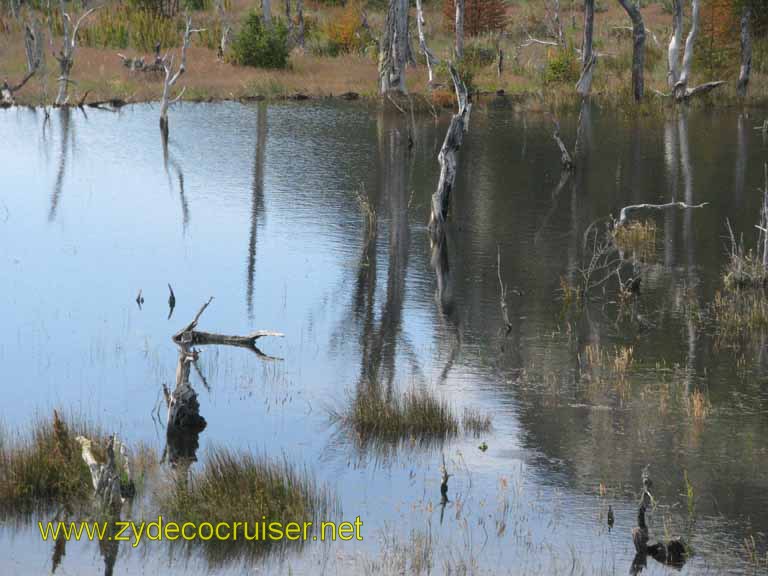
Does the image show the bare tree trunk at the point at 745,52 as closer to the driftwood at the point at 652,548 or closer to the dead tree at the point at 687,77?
the dead tree at the point at 687,77

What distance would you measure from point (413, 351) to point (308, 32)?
41.4m

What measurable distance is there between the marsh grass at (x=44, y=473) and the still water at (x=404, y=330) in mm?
343

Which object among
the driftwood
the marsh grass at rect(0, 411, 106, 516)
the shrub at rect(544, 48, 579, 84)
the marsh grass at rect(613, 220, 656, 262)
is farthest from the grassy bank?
the driftwood

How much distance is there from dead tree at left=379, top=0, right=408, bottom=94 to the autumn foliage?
49.6 feet

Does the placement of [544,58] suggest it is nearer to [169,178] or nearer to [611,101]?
[611,101]

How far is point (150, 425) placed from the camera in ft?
42.6

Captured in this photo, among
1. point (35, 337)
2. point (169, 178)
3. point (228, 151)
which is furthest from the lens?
point (228, 151)

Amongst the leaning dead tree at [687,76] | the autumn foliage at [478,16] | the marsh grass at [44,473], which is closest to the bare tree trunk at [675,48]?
the leaning dead tree at [687,76]

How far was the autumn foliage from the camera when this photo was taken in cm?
5509

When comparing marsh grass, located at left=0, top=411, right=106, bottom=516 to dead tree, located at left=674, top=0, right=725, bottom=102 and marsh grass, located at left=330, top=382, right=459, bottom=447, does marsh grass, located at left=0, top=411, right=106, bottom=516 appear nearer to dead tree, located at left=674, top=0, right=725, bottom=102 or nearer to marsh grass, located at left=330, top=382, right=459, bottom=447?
marsh grass, located at left=330, top=382, right=459, bottom=447

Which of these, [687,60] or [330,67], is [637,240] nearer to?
[687,60]

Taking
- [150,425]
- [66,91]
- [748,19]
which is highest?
[748,19]

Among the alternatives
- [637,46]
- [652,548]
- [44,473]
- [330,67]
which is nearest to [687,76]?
[637,46]

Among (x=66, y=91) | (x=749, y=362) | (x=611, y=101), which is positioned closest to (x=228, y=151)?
(x=66, y=91)
